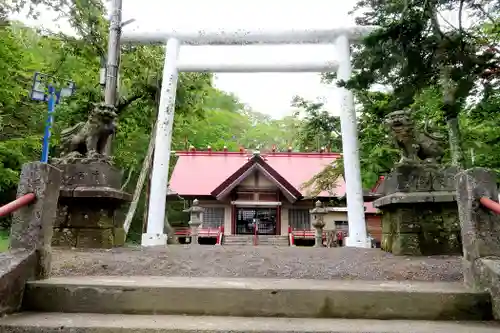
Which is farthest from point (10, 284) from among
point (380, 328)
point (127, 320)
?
point (380, 328)

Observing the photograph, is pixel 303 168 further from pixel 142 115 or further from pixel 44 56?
pixel 44 56

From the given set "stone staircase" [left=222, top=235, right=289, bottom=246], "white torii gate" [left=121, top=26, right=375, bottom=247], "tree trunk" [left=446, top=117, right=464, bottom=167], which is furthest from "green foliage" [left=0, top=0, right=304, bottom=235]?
"tree trunk" [left=446, top=117, right=464, bottom=167]

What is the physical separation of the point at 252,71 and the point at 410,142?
4.76 metres

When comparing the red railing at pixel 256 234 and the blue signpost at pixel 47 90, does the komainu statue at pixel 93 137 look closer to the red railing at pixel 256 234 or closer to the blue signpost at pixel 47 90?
the blue signpost at pixel 47 90

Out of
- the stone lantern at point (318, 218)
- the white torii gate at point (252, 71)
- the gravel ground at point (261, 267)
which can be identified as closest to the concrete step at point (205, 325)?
the gravel ground at point (261, 267)

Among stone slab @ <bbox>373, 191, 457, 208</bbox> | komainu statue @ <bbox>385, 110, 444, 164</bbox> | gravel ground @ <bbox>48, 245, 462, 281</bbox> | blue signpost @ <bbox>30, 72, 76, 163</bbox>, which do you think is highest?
blue signpost @ <bbox>30, 72, 76, 163</bbox>

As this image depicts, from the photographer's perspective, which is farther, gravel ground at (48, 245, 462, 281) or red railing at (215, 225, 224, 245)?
red railing at (215, 225, 224, 245)

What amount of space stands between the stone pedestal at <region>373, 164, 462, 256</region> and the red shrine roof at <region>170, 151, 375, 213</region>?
A: 1087 cm

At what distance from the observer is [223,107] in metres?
26.0

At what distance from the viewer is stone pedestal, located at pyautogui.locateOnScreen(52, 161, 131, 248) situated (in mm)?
5020

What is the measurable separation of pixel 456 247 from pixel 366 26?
→ 5204 mm

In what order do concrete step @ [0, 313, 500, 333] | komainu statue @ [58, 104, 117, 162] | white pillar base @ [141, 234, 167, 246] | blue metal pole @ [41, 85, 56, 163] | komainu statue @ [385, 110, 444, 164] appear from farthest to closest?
1. white pillar base @ [141, 234, 167, 246]
2. blue metal pole @ [41, 85, 56, 163]
3. komainu statue @ [58, 104, 117, 162]
4. komainu statue @ [385, 110, 444, 164]
5. concrete step @ [0, 313, 500, 333]

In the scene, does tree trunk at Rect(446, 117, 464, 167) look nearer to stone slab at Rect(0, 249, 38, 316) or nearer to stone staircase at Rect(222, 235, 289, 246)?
stone slab at Rect(0, 249, 38, 316)

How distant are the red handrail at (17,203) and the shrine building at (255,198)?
1330 centimetres
